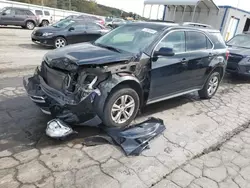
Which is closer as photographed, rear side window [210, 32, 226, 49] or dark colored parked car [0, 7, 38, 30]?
rear side window [210, 32, 226, 49]

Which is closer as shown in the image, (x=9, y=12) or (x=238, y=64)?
(x=238, y=64)

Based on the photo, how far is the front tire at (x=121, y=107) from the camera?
11.4 ft

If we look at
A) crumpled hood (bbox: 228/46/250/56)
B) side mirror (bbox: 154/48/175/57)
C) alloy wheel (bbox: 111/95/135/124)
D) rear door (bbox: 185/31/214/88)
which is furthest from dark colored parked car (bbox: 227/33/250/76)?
alloy wheel (bbox: 111/95/135/124)

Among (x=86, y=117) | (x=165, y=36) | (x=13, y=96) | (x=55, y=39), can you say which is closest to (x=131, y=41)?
(x=165, y=36)

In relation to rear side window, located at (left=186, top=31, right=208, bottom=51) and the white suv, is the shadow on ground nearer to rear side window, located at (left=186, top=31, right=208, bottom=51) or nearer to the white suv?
rear side window, located at (left=186, top=31, right=208, bottom=51)

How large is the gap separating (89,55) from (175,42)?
1827 mm

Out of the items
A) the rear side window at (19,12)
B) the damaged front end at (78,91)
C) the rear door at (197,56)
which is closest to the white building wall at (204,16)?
the rear side window at (19,12)

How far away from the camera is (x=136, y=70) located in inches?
149

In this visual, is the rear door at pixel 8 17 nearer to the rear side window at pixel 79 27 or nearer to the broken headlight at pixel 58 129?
the rear side window at pixel 79 27

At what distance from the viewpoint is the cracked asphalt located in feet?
8.89

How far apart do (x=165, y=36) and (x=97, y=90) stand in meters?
1.79

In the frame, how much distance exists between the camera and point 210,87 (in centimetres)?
582

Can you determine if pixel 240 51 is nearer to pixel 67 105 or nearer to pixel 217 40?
pixel 217 40

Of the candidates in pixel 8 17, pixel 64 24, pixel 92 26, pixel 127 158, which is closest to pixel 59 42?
pixel 64 24
